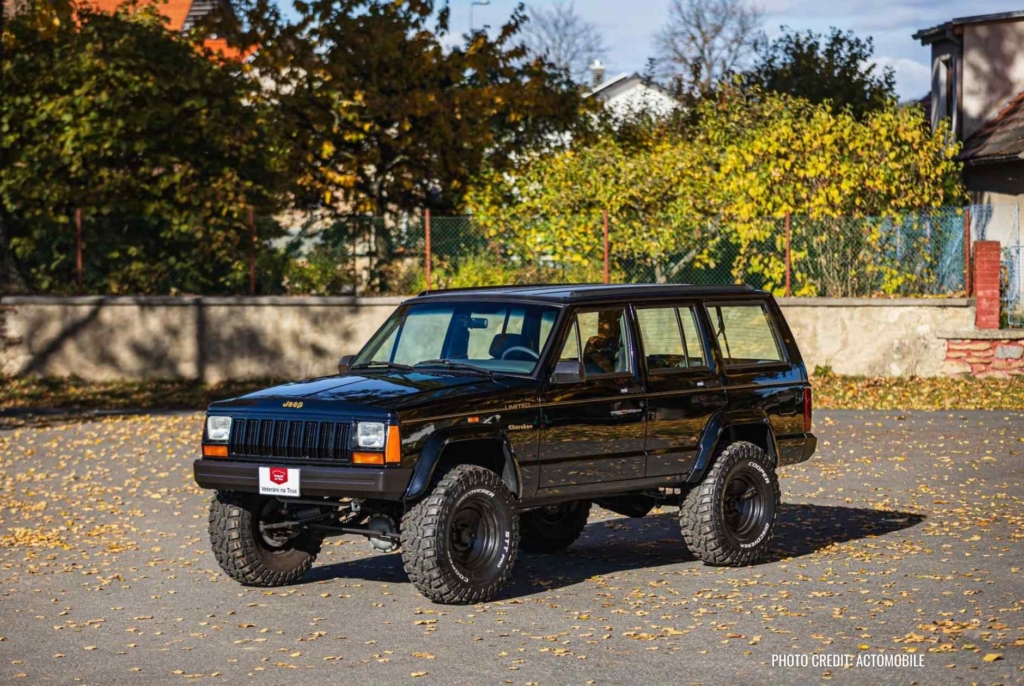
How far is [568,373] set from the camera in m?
8.76

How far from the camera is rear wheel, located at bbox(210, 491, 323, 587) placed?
888 centimetres

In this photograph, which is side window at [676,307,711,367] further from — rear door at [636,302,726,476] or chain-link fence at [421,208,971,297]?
chain-link fence at [421,208,971,297]

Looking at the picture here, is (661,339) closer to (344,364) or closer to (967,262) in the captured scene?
(344,364)

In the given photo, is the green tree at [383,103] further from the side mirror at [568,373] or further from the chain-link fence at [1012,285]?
the side mirror at [568,373]

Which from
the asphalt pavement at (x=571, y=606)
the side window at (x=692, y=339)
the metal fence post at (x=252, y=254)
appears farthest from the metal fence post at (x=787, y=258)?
the side window at (x=692, y=339)

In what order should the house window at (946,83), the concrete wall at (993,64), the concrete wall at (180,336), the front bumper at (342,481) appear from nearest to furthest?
the front bumper at (342,481) → the concrete wall at (180,336) → the concrete wall at (993,64) → the house window at (946,83)

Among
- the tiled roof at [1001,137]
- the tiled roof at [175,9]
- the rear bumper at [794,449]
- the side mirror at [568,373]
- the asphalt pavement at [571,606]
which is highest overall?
the tiled roof at [175,9]

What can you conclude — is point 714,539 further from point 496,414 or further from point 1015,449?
point 1015,449

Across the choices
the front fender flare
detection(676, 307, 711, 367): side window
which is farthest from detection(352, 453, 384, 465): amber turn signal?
detection(676, 307, 711, 367): side window

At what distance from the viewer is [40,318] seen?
→ 78.0 feet

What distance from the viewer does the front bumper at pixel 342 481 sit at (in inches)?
316

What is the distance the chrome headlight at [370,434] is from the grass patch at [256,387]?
42.2ft

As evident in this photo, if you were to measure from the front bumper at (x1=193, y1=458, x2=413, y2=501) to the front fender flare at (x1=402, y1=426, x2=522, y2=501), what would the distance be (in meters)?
0.06

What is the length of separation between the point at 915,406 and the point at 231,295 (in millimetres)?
10916
